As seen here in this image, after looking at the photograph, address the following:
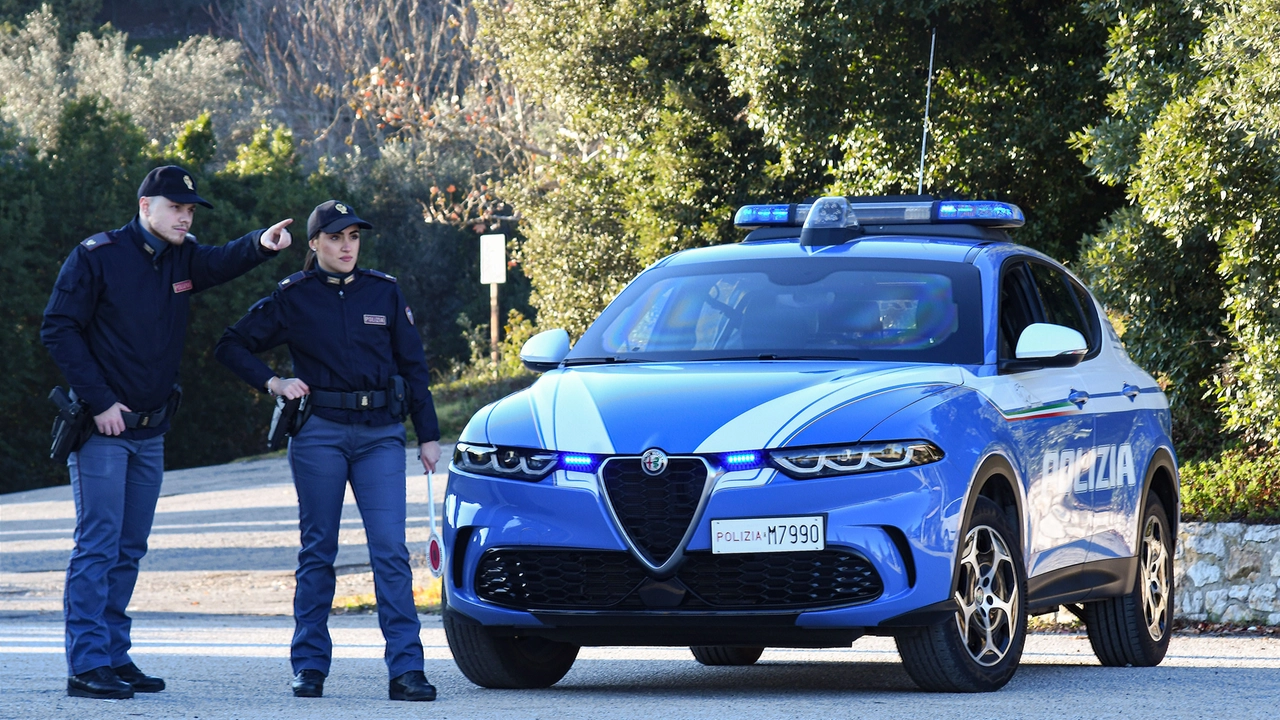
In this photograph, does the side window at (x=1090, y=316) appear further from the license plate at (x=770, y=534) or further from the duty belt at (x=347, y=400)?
the duty belt at (x=347, y=400)

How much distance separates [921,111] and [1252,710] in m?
9.44

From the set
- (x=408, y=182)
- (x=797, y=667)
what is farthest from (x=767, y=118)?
(x=408, y=182)

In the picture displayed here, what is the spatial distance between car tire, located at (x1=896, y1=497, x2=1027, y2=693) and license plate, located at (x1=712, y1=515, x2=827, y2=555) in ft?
1.65

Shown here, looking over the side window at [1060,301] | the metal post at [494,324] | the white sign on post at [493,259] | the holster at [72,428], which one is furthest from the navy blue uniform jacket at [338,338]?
the metal post at [494,324]

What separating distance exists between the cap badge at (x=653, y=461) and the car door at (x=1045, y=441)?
138 cm

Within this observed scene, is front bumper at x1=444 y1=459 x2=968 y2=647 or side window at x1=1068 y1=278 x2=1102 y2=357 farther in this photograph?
side window at x1=1068 y1=278 x2=1102 y2=357

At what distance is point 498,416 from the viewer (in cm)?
633

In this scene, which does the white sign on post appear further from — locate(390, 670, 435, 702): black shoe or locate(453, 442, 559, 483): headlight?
locate(453, 442, 559, 483): headlight

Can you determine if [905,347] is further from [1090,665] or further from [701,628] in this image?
[1090,665]

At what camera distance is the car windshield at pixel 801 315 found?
6.76m

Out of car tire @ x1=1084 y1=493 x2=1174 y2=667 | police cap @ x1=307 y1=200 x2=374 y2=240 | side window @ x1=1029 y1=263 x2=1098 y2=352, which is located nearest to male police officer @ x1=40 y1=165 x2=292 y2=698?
police cap @ x1=307 y1=200 x2=374 y2=240

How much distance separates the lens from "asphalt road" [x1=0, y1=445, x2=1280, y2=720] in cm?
595

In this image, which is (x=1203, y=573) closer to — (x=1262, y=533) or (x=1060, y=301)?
(x=1262, y=533)

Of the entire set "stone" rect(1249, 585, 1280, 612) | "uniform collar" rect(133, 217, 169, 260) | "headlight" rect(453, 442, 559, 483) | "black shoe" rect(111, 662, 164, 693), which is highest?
"uniform collar" rect(133, 217, 169, 260)
